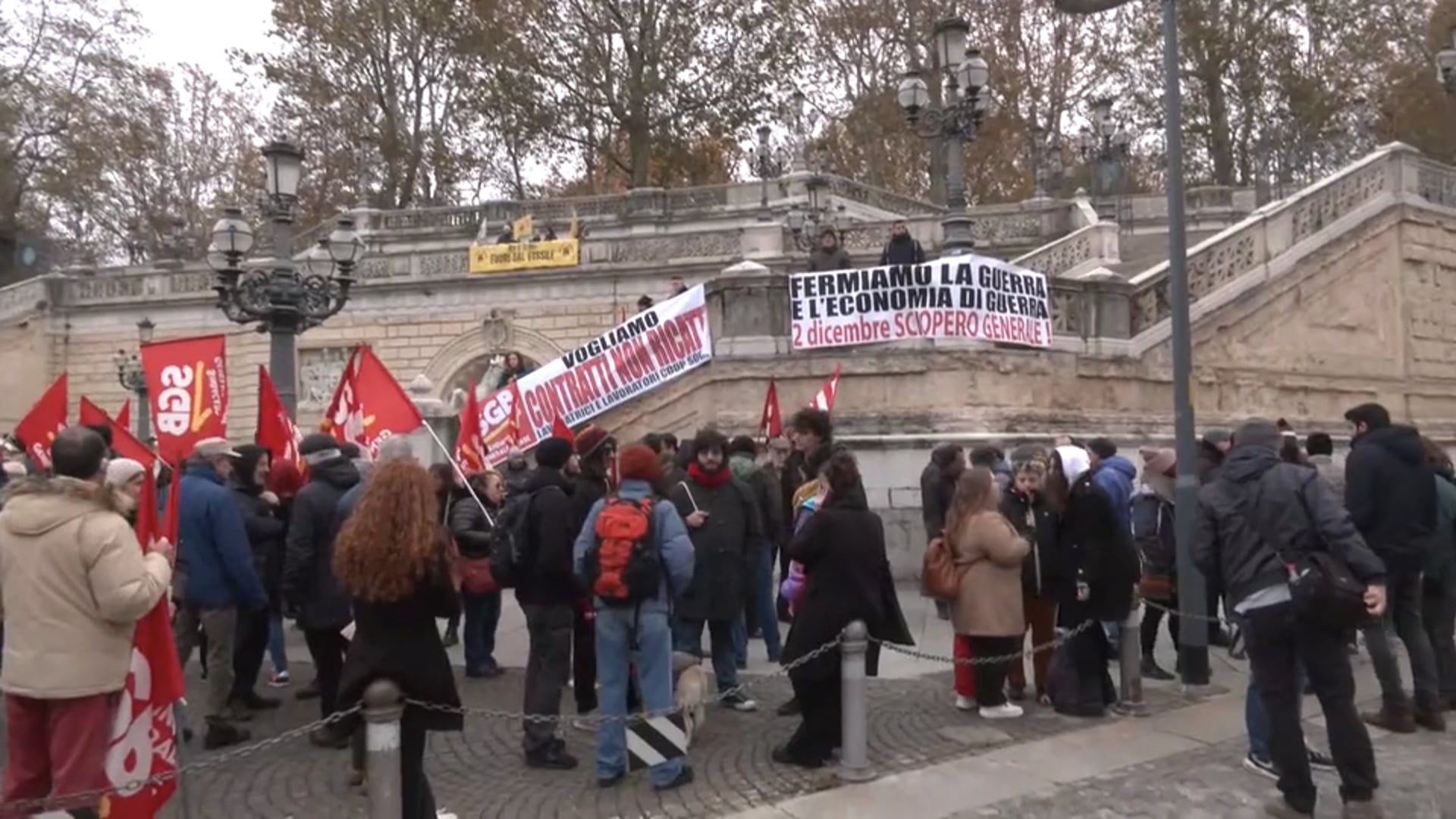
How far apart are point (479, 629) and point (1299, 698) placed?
18.6 feet

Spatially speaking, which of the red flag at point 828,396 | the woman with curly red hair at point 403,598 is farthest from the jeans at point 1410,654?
the woman with curly red hair at point 403,598

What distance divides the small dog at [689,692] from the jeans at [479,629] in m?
2.27

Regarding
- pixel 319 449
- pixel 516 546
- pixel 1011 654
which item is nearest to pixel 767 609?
pixel 1011 654

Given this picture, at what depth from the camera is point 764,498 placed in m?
9.49

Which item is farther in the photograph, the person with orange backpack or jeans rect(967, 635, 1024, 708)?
jeans rect(967, 635, 1024, 708)

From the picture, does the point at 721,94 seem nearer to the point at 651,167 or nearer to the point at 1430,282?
the point at 651,167

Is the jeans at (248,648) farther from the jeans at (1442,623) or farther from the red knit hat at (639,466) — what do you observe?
the jeans at (1442,623)

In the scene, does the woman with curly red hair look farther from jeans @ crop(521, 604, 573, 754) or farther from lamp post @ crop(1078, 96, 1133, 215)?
lamp post @ crop(1078, 96, 1133, 215)

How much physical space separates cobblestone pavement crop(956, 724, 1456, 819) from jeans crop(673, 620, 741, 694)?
7.71ft

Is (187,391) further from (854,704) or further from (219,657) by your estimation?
(854,704)

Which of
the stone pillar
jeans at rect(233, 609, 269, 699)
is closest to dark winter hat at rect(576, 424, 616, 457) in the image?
jeans at rect(233, 609, 269, 699)

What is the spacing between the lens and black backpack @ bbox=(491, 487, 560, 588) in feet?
23.0

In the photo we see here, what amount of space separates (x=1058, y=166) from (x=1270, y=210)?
864 inches

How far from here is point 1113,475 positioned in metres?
8.89
